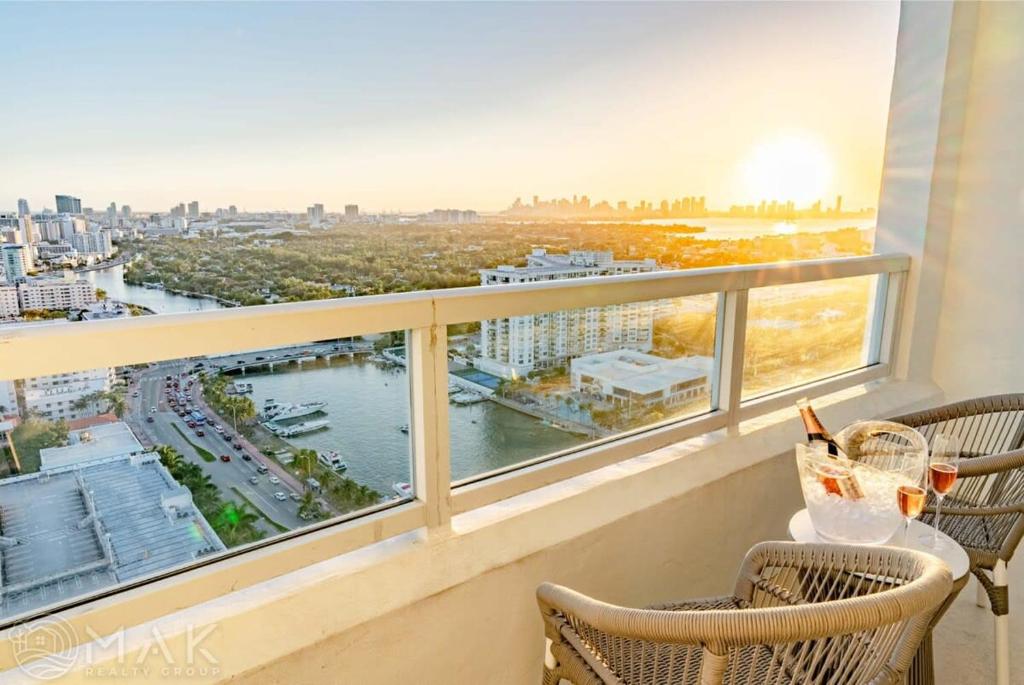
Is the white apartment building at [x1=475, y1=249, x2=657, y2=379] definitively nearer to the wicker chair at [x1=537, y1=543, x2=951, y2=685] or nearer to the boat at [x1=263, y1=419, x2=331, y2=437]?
the boat at [x1=263, y1=419, x2=331, y2=437]

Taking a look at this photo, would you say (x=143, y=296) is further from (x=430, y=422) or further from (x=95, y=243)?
(x=430, y=422)

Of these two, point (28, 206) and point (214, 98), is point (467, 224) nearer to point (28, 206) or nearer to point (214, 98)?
point (28, 206)

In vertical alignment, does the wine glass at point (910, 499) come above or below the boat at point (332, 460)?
below

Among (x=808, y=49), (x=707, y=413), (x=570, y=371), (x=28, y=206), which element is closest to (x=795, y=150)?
(x=808, y=49)

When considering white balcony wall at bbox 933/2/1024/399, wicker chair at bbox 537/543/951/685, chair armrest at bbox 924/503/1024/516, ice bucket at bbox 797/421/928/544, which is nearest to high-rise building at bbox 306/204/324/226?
wicker chair at bbox 537/543/951/685

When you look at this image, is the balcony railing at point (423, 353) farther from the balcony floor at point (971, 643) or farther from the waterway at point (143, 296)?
the balcony floor at point (971, 643)

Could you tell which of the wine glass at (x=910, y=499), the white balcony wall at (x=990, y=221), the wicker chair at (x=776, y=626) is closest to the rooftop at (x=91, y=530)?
the wicker chair at (x=776, y=626)
